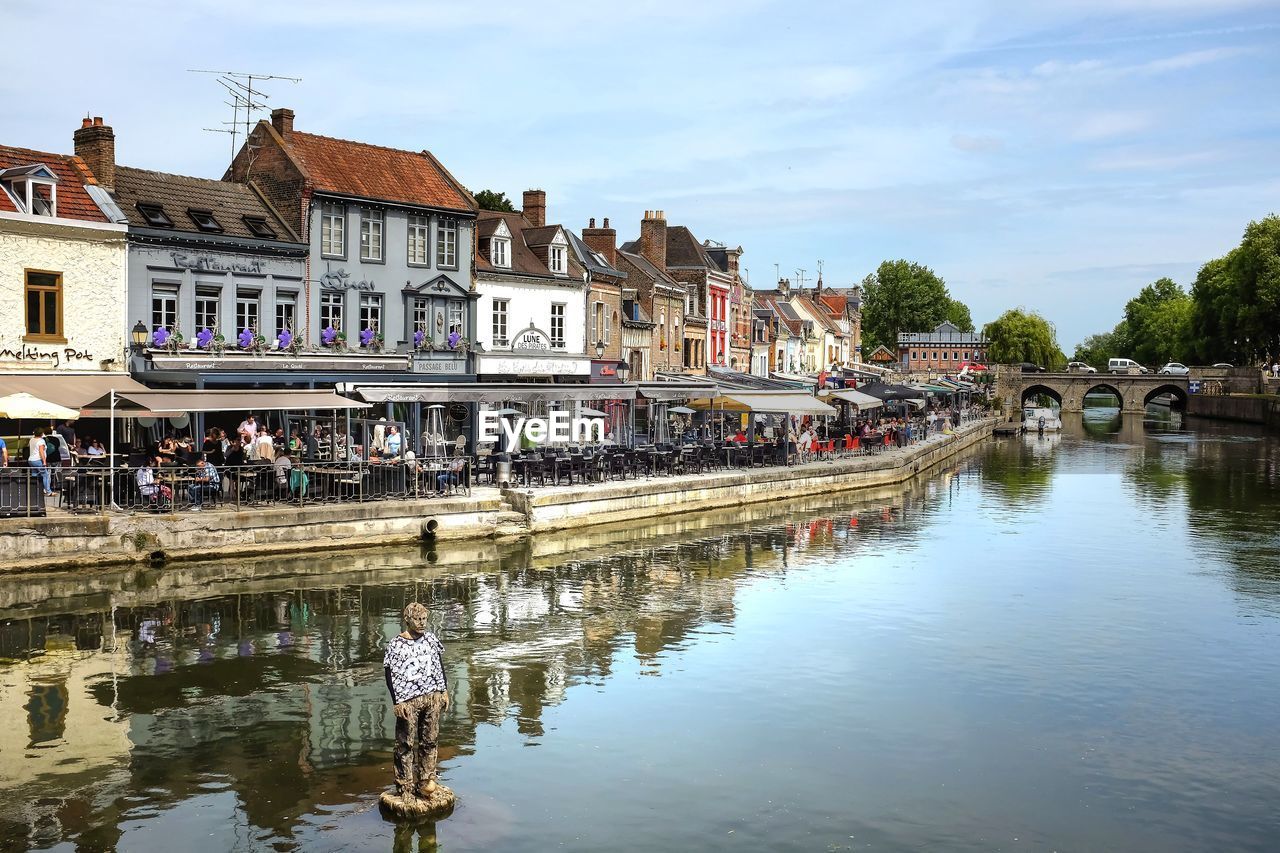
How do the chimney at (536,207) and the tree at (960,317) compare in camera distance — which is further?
the tree at (960,317)

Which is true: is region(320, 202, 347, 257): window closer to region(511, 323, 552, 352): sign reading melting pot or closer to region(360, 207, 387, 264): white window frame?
region(360, 207, 387, 264): white window frame

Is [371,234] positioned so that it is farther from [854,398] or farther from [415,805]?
[415,805]

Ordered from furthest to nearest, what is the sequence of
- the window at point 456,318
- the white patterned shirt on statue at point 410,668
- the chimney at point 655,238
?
1. the chimney at point 655,238
2. the window at point 456,318
3. the white patterned shirt on statue at point 410,668

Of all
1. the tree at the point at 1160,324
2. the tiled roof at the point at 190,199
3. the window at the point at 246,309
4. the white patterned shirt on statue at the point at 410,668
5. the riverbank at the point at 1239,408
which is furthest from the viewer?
the tree at the point at 1160,324

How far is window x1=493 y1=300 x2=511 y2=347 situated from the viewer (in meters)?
→ 43.0

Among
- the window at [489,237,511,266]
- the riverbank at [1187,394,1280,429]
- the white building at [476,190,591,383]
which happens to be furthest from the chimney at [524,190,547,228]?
the riverbank at [1187,394,1280,429]

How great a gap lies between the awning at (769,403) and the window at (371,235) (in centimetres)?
1258

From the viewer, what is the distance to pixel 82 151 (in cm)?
3191

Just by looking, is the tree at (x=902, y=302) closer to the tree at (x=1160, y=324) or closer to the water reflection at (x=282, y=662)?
the tree at (x=1160, y=324)

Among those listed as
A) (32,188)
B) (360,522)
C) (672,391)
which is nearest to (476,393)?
(360,522)

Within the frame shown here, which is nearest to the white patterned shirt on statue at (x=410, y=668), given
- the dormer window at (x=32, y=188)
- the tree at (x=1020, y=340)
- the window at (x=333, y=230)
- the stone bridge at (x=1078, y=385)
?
the dormer window at (x=32, y=188)

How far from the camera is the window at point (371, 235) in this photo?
37.5 meters

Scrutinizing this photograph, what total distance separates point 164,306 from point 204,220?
10.1ft

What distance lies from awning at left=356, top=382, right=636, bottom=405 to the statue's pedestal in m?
20.2
